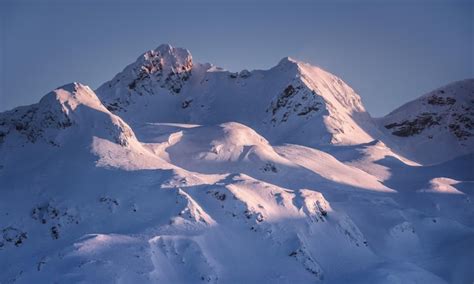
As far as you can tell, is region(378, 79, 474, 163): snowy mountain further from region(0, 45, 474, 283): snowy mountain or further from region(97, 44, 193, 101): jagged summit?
region(97, 44, 193, 101): jagged summit

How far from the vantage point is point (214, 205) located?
44469mm

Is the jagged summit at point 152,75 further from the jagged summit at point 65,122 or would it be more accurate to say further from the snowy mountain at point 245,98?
the jagged summit at point 65,122

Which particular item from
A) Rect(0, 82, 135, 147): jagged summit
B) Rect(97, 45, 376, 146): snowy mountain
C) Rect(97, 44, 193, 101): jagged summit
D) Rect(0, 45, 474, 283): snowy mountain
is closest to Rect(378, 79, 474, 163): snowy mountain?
Rect(97, 45, 376, 146): snowy mountain

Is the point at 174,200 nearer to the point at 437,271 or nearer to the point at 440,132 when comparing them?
the point at 437,271

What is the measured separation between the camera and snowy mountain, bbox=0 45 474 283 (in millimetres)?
39281

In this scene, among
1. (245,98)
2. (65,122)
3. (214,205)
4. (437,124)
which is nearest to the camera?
(214,205)

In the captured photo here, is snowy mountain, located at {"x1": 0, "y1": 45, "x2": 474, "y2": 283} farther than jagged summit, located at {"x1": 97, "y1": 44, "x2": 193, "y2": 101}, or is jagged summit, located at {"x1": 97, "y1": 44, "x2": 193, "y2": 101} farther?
jagged summit, located at {"x1": 97, "y1": 44, "x2": 193, "y2": 101}

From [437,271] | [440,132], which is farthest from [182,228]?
[440,132]

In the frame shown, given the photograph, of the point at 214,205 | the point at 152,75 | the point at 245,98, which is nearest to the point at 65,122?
the point at 214,205

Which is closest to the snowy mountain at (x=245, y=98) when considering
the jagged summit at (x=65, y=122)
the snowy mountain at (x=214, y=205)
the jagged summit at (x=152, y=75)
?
the jagged summit at (x=152, y=75)

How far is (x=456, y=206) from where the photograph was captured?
5491 centimetres

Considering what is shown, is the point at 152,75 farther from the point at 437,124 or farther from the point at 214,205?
the point at 214,205

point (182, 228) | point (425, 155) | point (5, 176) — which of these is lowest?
point (425, 155)

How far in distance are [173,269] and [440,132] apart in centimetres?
5804
